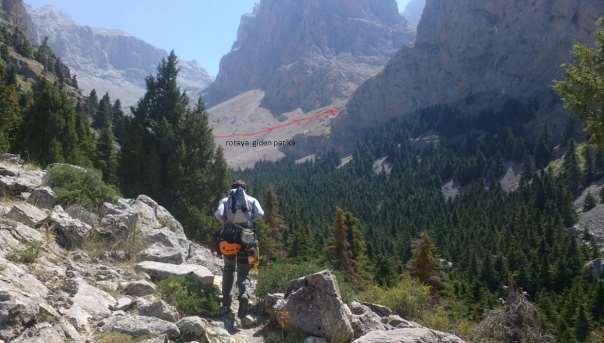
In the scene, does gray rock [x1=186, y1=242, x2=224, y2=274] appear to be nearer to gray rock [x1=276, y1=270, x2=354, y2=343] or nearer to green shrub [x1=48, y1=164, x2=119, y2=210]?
green shrub [x1=48, y1=164, x2=119, y2=210]

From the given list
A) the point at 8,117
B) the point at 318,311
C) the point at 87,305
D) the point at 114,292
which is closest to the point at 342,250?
the point at 8,117

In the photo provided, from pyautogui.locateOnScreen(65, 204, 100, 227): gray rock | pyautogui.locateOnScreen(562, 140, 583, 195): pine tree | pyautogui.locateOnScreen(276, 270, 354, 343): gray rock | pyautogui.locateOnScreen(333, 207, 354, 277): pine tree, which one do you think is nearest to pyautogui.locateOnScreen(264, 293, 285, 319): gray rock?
pyautogui.locateOnScreen(276, 270, 354, 343): gray rock

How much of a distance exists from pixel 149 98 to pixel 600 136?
21767 millimetres

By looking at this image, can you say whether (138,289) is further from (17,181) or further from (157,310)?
(17,181)

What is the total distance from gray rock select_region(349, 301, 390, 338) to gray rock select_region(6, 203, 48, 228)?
5.88 meters

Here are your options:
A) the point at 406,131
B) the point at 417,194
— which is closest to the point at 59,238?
the point at 417,194

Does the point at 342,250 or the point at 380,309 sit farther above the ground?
the point at 380,309

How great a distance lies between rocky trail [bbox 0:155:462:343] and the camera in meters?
5.91

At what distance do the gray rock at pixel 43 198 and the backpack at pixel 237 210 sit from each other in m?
4.41

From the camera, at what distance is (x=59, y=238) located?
356 inches

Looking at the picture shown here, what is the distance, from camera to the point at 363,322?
7898 millimetres

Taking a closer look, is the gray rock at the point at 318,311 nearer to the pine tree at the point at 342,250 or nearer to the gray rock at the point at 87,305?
the gray rock at the point at 87,305

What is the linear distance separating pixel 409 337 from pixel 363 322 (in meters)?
1.60

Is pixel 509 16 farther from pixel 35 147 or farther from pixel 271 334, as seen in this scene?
pixel 271 334
